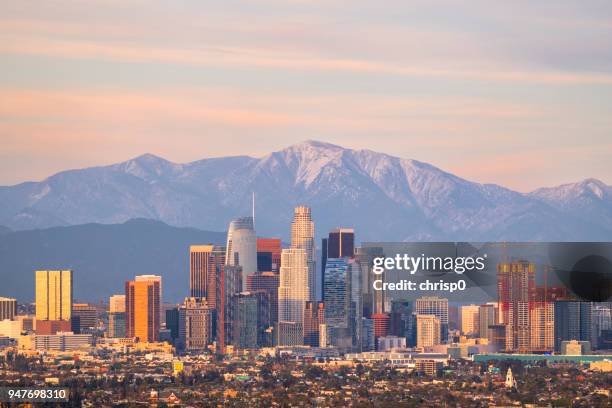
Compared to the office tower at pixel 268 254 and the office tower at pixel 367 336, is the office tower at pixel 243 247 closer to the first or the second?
the office tower at pixel 268 254

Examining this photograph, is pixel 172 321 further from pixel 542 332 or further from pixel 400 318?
pixel 542 332

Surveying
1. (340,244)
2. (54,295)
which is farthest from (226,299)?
(54,295)

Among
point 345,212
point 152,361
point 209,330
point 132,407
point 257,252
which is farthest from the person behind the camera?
point 345,212

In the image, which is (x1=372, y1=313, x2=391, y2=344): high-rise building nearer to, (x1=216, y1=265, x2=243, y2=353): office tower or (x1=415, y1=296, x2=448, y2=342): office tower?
(x1=415, y1=296, x2=448, y2=342): office tower

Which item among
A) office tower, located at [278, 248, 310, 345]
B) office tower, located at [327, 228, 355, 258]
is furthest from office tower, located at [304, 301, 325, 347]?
office tower, located at [327, 228, 355, 258]

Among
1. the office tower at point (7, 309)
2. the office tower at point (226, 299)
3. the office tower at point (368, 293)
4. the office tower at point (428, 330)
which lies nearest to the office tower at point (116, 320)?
the office tower at point (226, 299)

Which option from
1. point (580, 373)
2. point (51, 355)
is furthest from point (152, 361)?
point (580, 373)

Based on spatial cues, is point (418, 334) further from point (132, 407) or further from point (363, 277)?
point (132, 407)
